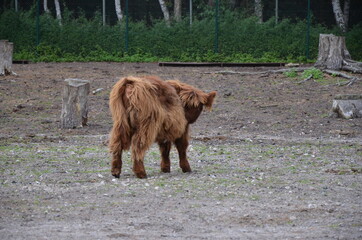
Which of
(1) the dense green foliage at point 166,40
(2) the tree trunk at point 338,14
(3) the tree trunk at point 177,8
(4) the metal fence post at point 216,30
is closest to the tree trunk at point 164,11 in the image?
(3) the tree trunk at point 177,8

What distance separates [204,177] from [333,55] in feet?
36.0

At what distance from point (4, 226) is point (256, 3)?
68.1ft

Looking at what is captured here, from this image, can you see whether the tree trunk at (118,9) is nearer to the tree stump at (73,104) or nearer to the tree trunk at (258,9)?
the tree trunk at (258,9)

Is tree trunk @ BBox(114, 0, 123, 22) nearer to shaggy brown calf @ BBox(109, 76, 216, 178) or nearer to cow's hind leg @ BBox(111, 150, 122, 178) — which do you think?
shaggy brown calf @ BBox(109, 76, 216, 178)

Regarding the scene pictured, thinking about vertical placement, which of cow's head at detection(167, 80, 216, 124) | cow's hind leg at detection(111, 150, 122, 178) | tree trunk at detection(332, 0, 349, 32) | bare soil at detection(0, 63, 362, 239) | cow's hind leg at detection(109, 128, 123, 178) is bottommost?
bare soil at detection(0, 63, 362, 239)

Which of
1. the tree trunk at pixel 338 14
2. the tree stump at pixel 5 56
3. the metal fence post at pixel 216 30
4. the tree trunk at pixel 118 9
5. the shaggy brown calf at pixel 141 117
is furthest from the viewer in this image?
the tree trunk at pixel 338 14

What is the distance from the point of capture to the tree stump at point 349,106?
13625 millimetres

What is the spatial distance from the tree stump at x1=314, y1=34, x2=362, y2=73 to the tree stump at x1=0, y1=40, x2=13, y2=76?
8097mm

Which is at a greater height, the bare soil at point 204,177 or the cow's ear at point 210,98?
the cow's ear at point 210,98

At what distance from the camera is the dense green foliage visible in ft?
76.7

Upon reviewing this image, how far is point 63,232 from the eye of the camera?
19.7 ft

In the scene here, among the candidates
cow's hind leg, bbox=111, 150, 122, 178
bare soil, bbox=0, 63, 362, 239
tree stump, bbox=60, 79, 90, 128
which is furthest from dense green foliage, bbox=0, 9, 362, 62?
cow's hind leg, bbox=111, 150, 122, 178

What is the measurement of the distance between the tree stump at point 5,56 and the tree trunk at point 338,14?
1299cm

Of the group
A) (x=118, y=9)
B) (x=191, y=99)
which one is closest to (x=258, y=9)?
(x=118, y=9)
